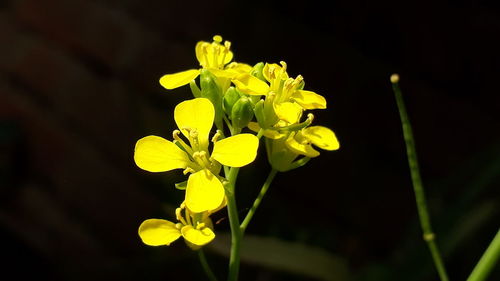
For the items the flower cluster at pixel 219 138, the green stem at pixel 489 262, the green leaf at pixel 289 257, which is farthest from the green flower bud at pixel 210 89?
the green leaf at pixel 289 257

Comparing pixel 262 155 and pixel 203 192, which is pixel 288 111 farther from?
pixel 262 155

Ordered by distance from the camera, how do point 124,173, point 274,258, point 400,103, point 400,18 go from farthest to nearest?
point 124,173 < point 400,18 < point 274,258 < point 400,103

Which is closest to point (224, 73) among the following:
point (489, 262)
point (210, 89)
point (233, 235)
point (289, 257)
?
point (210, 89)

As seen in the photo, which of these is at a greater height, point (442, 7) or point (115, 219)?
point (115, 219)

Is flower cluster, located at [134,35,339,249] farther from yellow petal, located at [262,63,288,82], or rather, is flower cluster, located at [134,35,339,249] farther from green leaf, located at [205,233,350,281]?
green leaf, located at [205,233,350,281]

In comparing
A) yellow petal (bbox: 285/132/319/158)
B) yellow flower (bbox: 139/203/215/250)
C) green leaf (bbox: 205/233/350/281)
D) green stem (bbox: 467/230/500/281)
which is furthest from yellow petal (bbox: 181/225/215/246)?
green leaf (bbox: 205/233/350/281)

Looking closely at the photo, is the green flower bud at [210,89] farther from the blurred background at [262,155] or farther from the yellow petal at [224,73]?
the blurred background at [262,155]

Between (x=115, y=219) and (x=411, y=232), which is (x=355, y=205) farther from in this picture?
(x=115, y=219)

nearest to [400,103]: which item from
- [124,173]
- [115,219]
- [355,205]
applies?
[355,205]
